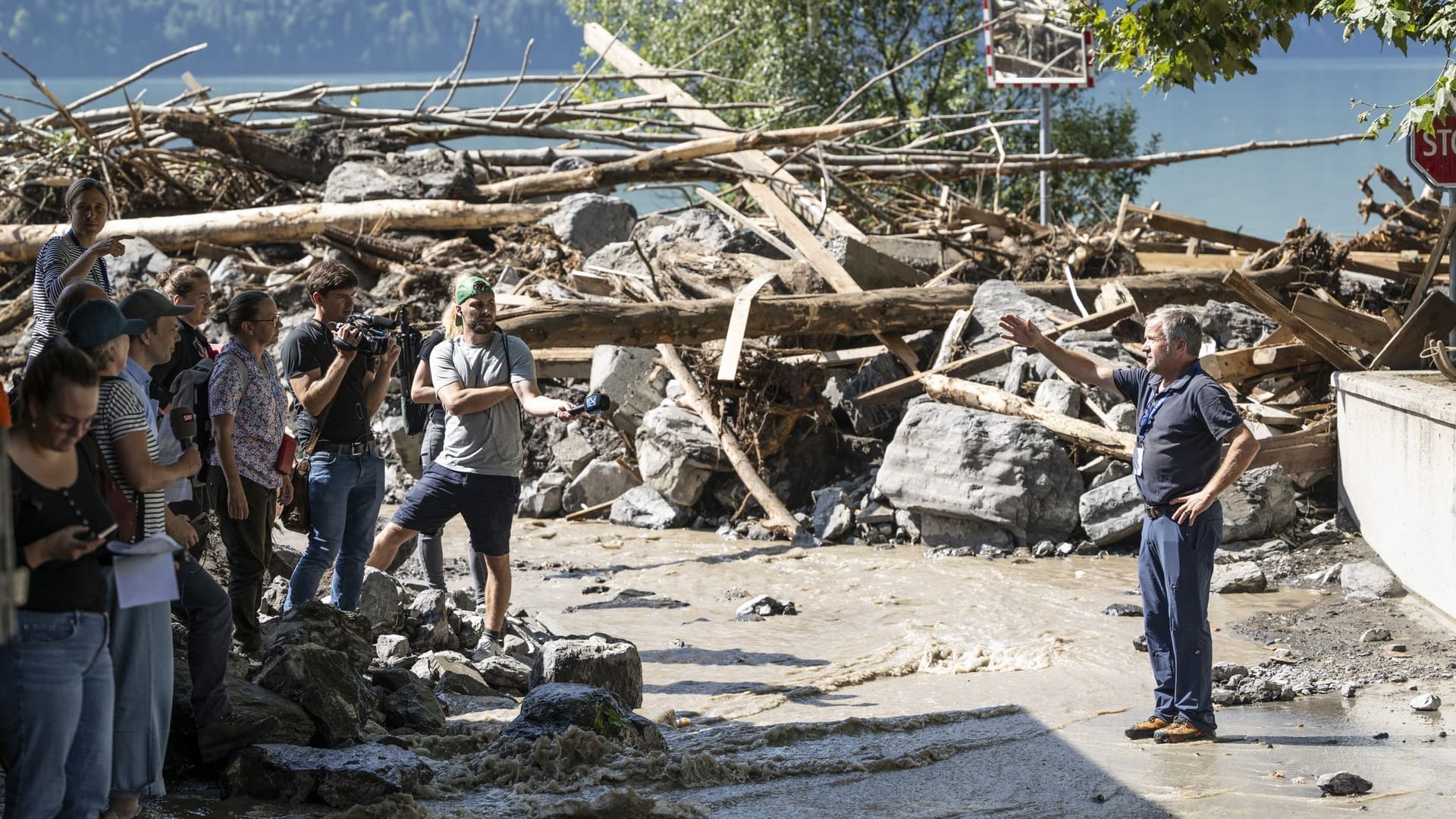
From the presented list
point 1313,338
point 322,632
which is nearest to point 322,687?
point 322,632

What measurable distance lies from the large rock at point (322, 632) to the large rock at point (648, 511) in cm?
495

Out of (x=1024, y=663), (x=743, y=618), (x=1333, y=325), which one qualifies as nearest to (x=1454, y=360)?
(x=1333, y=325)

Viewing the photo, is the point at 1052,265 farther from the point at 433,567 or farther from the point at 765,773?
the point at 765,773

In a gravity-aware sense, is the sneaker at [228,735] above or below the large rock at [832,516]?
below

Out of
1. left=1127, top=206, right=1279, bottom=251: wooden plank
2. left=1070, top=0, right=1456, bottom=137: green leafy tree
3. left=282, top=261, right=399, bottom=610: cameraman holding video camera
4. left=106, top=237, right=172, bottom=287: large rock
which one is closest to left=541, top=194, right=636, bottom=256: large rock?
left=106, top=237, right=172, bottom=287: large rock

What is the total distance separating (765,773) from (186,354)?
2.98 m

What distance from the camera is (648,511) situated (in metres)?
10.7

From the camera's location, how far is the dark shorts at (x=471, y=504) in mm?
6375

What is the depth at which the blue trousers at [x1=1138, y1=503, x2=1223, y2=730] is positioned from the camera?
17.5ft

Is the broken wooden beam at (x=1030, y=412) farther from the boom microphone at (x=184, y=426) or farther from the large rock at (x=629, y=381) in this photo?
the boom microphone at (x=184, y=426)

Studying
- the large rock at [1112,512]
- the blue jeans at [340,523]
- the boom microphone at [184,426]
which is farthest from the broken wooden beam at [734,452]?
the boom microphone at [184,426]

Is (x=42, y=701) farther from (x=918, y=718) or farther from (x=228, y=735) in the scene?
(x=918, y=718)

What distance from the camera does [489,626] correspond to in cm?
668

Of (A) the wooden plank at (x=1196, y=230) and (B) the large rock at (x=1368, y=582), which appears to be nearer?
(B) the large rock at (x=1368, y=582)
